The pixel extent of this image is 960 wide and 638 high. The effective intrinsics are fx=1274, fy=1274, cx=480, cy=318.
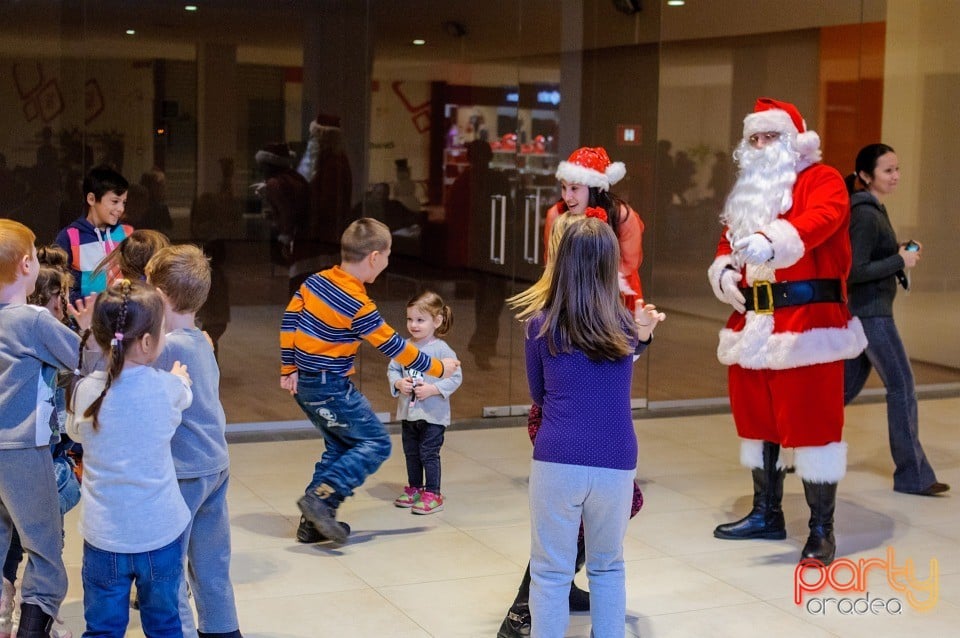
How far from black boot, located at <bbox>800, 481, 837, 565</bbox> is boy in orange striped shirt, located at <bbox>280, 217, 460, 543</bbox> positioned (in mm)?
1666

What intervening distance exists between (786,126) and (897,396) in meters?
1.96

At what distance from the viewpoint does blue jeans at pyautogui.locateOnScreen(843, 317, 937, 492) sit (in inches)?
264

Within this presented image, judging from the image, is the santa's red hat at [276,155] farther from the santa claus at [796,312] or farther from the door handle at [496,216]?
the santa claus at [796,312]

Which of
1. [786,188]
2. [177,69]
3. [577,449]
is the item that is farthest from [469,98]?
[577,449]

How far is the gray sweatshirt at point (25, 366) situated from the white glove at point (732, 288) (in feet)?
9.36

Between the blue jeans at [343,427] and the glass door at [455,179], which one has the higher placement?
the glass door at [455,179]

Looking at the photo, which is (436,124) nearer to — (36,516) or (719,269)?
(719,269)

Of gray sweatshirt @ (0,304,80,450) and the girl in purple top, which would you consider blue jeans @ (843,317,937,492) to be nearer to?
the girl in purple top

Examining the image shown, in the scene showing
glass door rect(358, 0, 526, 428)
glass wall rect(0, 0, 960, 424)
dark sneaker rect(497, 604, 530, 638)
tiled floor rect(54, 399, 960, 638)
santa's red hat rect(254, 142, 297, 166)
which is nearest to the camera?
dark sneaker rect(497, 604, 530, 638)

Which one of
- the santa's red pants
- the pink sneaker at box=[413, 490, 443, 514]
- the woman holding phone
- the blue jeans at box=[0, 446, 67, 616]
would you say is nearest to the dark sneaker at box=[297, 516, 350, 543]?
the pink sneaker at box=[413, 490, 443, 514]

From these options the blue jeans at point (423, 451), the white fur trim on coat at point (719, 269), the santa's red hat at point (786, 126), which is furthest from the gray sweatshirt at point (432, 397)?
the santa's red hat at point (786, 126)

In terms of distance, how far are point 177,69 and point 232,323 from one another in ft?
5.22

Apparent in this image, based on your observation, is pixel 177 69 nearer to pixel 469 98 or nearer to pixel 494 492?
pixel 469 98

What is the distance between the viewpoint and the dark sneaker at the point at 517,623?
4453 millimetres
